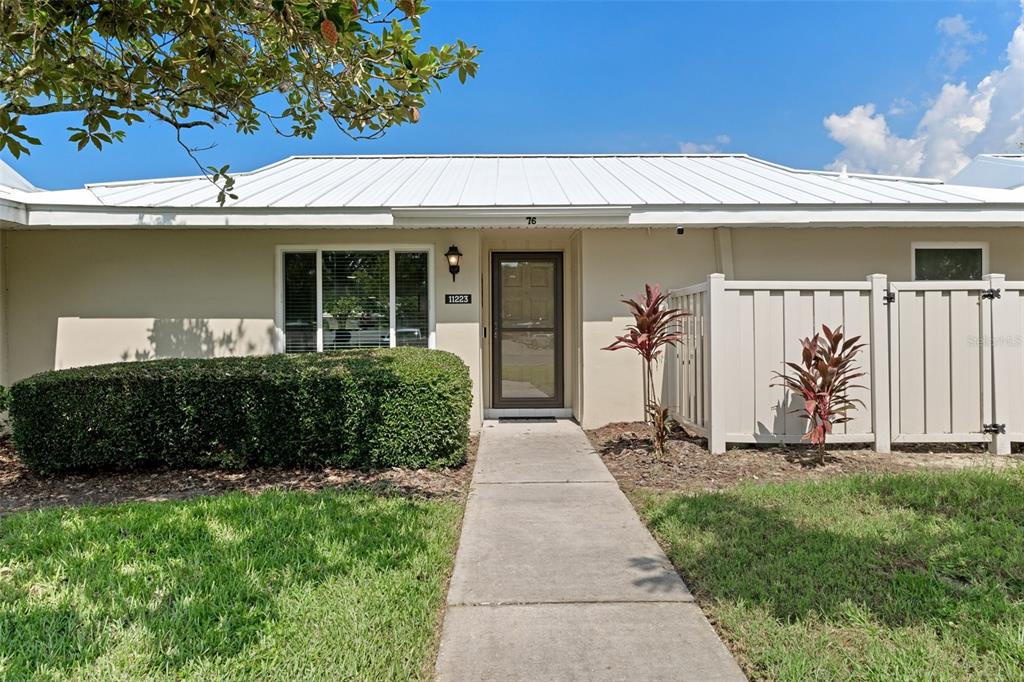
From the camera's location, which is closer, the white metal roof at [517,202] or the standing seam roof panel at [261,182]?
the white metal roof at [517,202]

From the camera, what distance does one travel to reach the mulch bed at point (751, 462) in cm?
502

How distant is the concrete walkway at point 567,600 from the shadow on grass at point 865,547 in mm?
285

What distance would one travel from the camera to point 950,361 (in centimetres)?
572

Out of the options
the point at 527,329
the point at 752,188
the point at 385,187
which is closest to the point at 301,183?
the point at 385,187

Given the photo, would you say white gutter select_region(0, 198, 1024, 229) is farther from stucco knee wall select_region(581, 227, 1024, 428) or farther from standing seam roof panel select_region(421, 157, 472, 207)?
stucco knee wall select_region(581, 227, 1024, 428)

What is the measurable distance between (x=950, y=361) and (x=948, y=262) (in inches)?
96.2

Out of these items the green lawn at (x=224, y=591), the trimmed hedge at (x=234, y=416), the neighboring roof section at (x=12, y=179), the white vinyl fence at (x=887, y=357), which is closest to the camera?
the green lawn at (x=224, y=591)

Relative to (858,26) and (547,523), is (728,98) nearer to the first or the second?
(858,26)

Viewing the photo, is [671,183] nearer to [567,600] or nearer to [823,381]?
[823,381]

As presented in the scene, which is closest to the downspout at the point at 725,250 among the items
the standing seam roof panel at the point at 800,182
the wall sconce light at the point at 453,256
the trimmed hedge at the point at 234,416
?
the standing seam roof panel at the point at 800,182

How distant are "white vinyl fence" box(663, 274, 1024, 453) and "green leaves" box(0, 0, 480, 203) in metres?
3.71

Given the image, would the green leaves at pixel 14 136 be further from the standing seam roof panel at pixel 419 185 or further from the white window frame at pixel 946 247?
the white window frame at pixel 946 247

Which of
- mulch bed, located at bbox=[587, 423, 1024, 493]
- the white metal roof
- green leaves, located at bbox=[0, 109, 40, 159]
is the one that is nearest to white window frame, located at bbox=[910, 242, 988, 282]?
the white metal roof

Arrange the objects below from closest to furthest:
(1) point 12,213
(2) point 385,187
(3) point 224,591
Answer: (3) point 224,591
(1) point 12,213
(2) point 385,187
